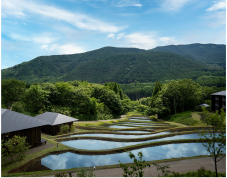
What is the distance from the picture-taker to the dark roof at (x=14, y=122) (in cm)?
1037

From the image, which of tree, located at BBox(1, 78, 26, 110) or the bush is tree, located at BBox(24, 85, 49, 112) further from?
tree, located at BBox(1, 78, 26, 110)

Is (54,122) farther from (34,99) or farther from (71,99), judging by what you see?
(71,99)

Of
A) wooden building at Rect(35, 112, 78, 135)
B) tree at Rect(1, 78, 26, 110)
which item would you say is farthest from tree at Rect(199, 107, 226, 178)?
tree at Rect(1, 78, 26, 110)

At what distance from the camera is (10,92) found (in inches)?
1105

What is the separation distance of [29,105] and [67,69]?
143 m

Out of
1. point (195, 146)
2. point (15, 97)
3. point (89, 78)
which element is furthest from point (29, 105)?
point (89, 78)

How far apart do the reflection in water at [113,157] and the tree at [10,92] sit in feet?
77.1

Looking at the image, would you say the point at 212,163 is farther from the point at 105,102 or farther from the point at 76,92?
the point at 105,102

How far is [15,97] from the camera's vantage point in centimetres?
2831

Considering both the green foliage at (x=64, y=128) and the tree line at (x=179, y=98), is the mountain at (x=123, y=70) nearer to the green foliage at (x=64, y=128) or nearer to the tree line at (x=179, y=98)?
the tree line at (x=179, y=98)

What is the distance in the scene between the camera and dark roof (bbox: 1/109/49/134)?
34.0ft

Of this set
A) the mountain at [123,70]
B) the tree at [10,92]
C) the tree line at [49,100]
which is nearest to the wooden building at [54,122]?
the tree line at [49,100]

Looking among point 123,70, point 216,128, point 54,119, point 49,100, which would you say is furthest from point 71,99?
point 123,70

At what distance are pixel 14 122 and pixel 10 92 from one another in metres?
21.2
